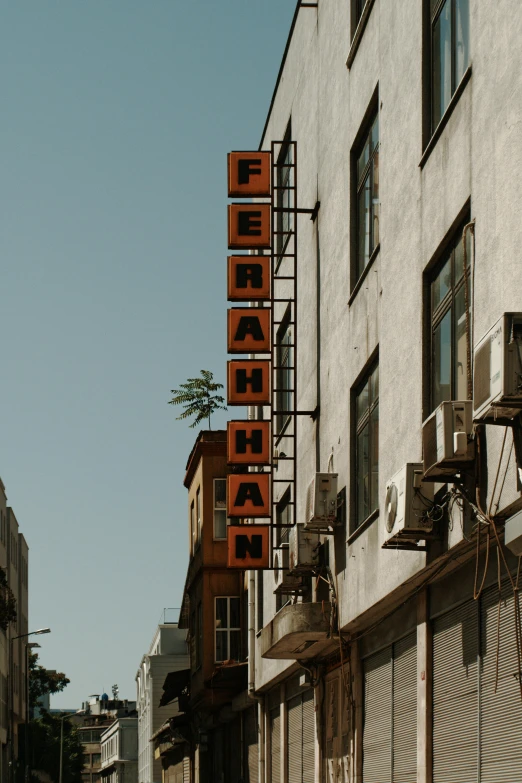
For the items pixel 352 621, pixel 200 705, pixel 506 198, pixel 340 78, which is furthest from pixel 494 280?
pixel 200 705

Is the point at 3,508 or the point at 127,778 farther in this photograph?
the point at 127,778

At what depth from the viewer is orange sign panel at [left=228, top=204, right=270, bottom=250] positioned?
23688 millimetres

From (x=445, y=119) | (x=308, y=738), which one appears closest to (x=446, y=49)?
(x=445, y=119)

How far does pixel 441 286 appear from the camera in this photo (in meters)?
14.0

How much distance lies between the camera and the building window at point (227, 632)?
36.8 m

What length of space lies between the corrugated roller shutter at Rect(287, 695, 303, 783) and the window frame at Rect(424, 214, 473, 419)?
451 inches

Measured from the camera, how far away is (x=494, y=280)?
11.5m

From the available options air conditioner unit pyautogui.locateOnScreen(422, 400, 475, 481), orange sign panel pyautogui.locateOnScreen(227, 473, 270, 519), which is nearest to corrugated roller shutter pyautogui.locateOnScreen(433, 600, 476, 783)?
air conditioner unit pyautogui.locateOnScreen(422, 400, 475, 481)

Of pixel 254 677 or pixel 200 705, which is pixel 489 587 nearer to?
pixel 254 677

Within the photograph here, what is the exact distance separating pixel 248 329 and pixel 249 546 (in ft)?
12.8

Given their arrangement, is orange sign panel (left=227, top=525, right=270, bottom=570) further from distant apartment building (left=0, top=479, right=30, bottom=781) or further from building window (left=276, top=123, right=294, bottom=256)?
distant apartment building (left=0, top=479, right=30, bottom=781)

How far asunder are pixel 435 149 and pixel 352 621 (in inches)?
266

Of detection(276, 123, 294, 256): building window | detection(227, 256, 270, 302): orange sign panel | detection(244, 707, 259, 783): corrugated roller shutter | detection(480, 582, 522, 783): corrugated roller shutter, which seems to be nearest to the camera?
detection(480, 582, 522, 783): corrugated roller shutter

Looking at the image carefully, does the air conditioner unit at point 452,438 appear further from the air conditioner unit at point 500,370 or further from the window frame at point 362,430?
the window frame at point 362,430
